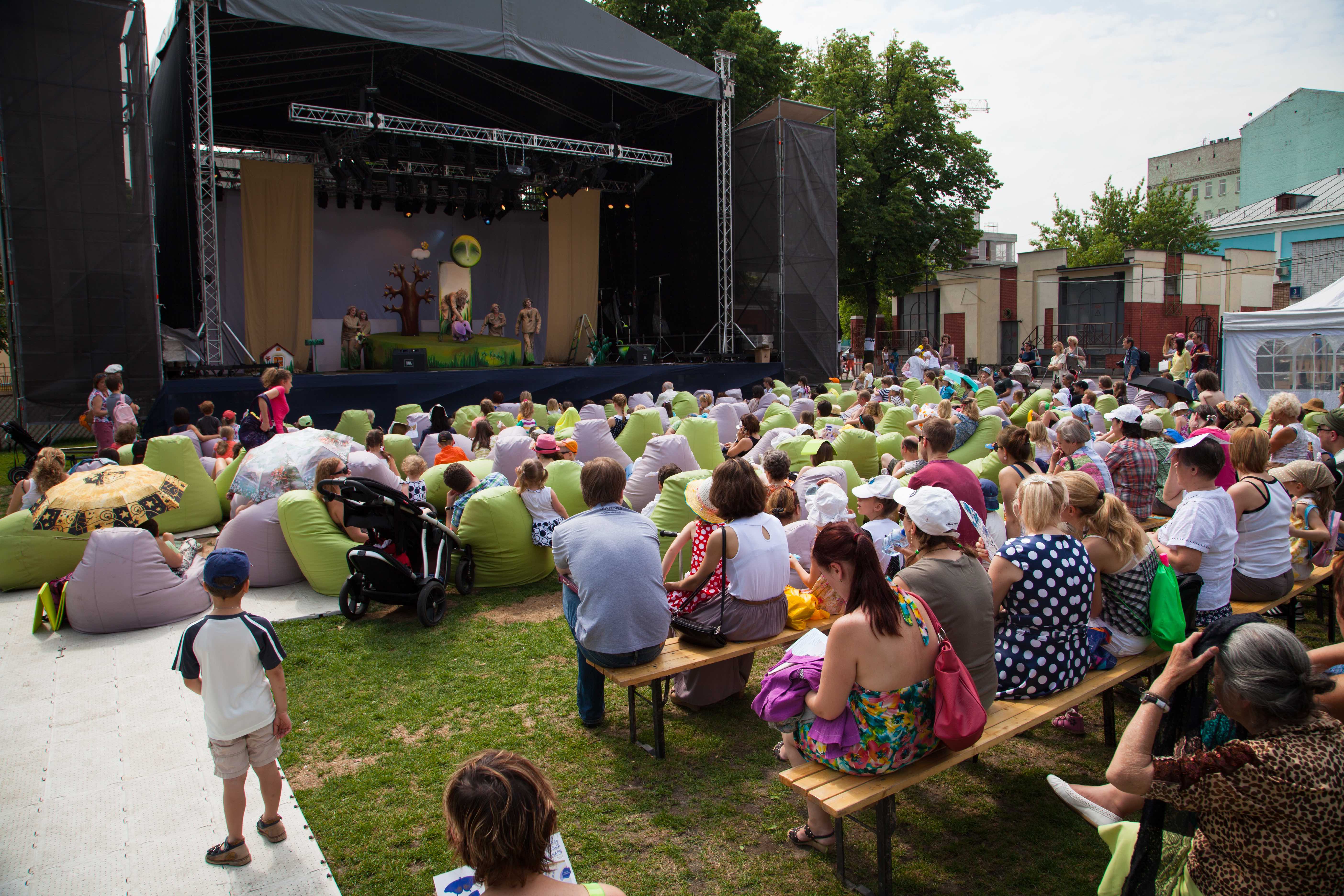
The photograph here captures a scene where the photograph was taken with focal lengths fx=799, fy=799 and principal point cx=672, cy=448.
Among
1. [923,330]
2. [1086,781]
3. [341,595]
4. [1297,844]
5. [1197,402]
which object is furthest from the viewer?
[923,330]

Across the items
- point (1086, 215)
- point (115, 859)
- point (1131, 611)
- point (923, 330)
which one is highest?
point (1086, 215)

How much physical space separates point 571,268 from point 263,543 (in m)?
14.5

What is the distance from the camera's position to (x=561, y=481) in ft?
20.5

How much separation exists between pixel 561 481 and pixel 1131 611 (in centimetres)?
406

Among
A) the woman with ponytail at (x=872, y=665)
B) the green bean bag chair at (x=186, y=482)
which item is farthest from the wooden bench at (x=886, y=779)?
the green bean bag chair at (x=186, y=482)

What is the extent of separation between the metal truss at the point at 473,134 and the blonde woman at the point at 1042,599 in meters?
12.9

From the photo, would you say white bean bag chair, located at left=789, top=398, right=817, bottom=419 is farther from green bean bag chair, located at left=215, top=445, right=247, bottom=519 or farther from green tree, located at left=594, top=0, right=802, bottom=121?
green tree, located at left=594, top=0, right=802, bottom=121

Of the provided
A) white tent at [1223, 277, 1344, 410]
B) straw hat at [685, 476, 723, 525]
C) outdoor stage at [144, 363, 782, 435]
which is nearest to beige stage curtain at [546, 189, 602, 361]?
outdoor stage at [144, 363, 782, 435]

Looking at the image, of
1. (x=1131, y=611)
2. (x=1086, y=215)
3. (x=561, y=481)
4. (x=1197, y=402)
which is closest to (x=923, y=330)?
(x=1086, y=215)

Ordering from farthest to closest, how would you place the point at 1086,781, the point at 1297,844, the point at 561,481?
the point at 561,481
the point at 1086,781
the point at 1297,844

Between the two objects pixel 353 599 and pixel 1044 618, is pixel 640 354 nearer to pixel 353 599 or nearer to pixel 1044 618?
pixel 353 599

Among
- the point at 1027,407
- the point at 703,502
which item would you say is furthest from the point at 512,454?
the point at 1027,407

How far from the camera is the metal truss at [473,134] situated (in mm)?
13070

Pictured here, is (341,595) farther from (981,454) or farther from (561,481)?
(981,454)
